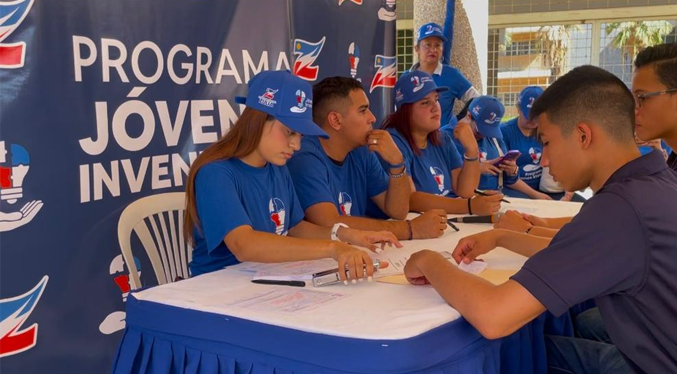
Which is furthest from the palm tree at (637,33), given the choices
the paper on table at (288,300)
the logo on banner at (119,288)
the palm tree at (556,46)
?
the paper on table at (288,300)

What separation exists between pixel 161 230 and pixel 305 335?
108 centimetres

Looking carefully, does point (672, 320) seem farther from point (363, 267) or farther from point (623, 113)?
point (363, 267)

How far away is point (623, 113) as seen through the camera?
126 cm

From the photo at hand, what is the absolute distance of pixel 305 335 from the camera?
3.90 ft

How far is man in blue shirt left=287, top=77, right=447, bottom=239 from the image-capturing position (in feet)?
7.20

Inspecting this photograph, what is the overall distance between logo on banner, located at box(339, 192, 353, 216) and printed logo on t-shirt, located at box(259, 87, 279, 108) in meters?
0.69

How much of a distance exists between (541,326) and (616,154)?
0.59 meters

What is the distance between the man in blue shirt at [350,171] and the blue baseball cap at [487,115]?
1.23m

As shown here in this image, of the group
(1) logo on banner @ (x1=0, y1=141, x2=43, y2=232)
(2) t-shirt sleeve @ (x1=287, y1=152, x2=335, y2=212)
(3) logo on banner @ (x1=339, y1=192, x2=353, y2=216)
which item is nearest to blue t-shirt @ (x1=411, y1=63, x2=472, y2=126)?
(3) logo on banner @ (x1=339, y1=192, x2=353, y2=216)

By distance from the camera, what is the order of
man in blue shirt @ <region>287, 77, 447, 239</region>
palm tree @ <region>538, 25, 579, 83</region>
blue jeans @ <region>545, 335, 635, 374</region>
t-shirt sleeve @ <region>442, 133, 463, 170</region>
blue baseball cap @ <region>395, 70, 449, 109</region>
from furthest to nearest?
palm tree @ <region>538, 25, 579, 83</region> → t-shirt sleeve @ <region>442, 133, 463, 170</region> → blue baseball cap @ <region>395, 70, 449, 109</region> → man in blue shirt @ <region>287, 77, 447, 239</region> → blue jeans @ <region>545, 335, 635, 374</region>

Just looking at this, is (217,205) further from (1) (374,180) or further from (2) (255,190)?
(1) (374,180)

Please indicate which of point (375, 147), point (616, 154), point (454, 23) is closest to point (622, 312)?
point (616, 154)

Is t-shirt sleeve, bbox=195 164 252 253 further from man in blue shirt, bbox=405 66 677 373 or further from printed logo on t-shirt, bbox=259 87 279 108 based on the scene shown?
man in blue shirt, bbox=405 66 677 373

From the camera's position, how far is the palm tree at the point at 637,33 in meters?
Result: 9.04
